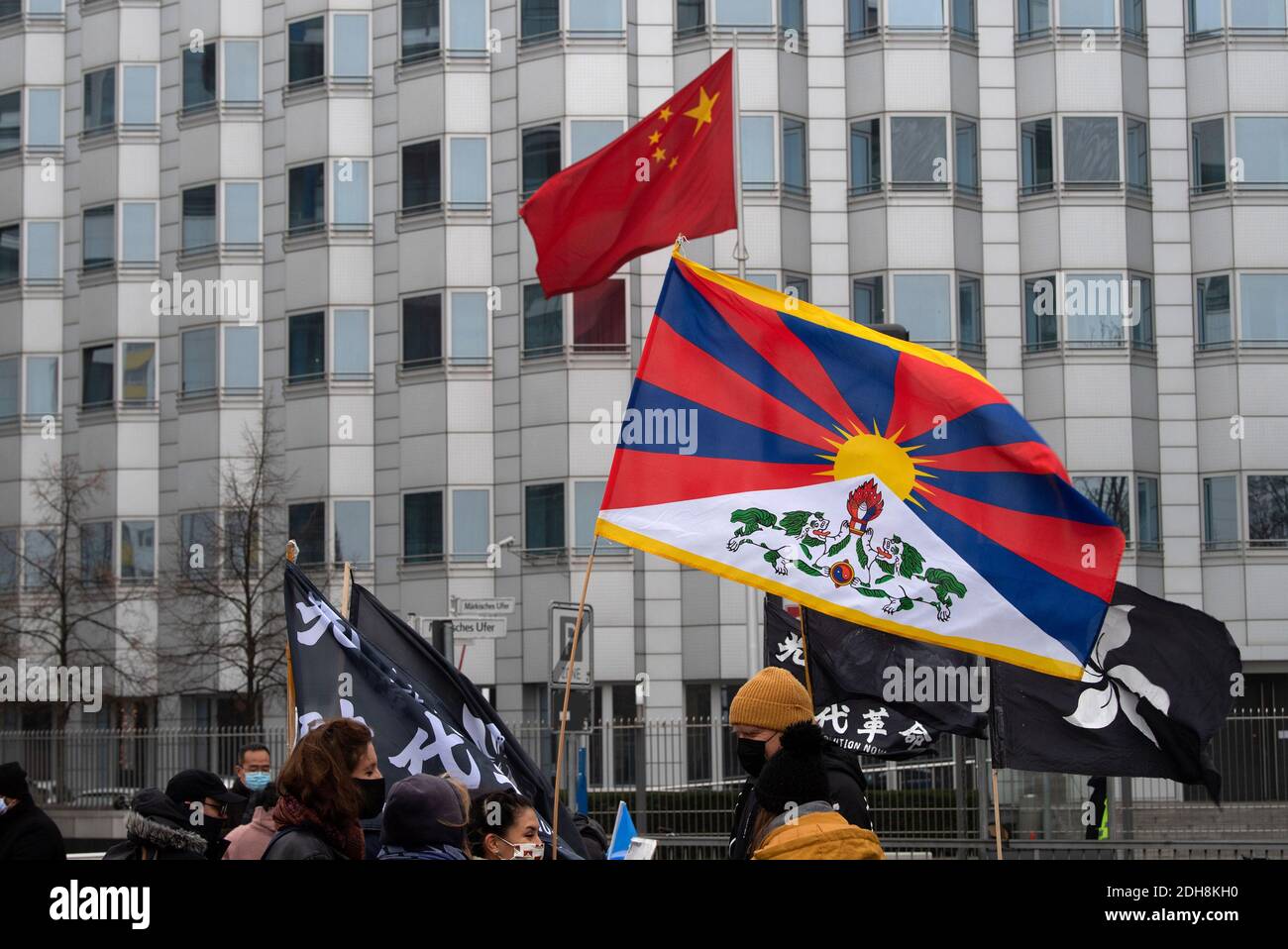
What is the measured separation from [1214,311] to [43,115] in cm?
2694

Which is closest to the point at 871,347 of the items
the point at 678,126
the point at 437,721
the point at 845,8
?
the point at 437,721

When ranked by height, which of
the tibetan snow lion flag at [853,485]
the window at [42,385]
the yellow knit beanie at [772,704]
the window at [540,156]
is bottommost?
the yellow knit beanie at [772,704]

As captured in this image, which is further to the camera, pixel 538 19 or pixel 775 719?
pixel 538 19

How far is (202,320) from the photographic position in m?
42.1

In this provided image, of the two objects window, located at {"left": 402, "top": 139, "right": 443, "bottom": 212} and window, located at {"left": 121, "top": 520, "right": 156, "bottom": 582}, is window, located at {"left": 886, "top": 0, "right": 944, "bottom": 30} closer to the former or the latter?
window, located at {"left": 402, "top": 139, "right": 443, "bottom": 212}

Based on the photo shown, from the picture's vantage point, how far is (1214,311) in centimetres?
3784

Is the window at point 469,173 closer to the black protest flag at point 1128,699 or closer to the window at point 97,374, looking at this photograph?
the window at point 97,374

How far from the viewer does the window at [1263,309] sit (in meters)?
37.5

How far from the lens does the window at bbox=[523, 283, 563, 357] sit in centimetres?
3822

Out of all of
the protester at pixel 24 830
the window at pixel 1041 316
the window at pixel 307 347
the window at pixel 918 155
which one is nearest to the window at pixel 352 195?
the window at pixel 307 347

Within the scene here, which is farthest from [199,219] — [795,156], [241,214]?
[795,156]

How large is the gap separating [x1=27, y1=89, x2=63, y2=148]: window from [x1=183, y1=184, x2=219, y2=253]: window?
4705 millimetres

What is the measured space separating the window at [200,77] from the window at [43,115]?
13.1ft

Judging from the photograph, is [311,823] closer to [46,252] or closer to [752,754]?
[752,754]
